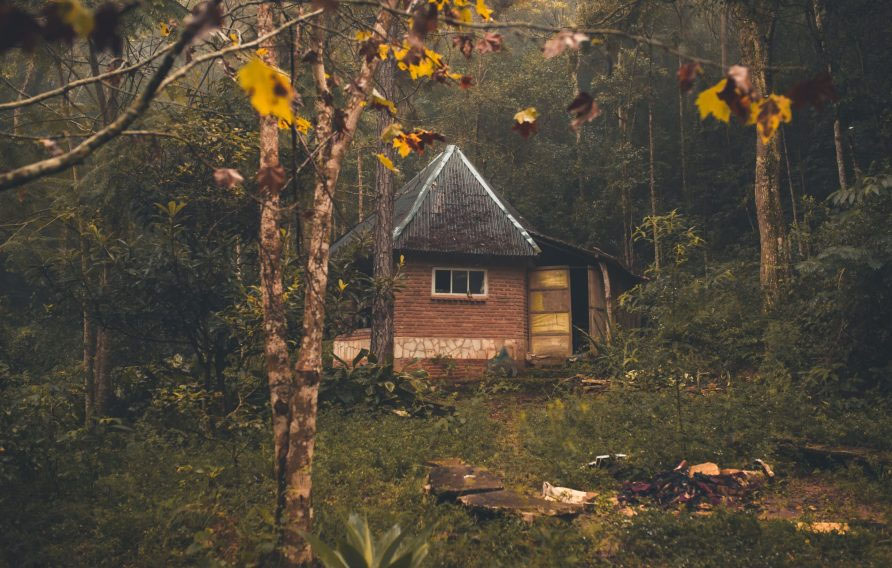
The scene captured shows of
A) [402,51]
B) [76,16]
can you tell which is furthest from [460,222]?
[76,16]

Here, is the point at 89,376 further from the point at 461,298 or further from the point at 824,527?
the point at 824,527

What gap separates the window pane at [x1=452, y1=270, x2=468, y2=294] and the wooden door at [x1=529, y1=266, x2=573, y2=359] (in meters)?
1.91

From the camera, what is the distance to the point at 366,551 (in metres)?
4.71

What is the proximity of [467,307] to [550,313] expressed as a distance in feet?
7.53

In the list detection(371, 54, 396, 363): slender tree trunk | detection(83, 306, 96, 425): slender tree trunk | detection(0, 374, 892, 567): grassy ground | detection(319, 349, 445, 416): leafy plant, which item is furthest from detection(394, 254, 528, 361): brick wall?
detection(83, 306, 96, 425): slender tree trunk

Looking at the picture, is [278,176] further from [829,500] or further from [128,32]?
[128,32]

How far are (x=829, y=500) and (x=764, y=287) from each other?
26.4 ft

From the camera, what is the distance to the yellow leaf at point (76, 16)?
1.92 meters

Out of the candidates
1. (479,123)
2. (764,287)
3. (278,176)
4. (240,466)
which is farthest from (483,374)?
(479,123)

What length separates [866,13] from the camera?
1956 centimetres

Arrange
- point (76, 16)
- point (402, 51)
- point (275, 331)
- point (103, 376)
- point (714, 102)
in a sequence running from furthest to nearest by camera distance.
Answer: point (103, 376)
point (275, 331)
point (402, 51)
point (714, 102)
point (76, 16)

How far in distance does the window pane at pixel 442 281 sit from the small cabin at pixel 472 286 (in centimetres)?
3

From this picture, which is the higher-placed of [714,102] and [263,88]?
[714,102]

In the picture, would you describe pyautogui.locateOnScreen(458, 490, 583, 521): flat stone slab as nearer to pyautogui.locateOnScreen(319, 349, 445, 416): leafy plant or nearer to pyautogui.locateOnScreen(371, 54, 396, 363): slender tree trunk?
pyautogui.locateOnScreen(319, 349, 445, 416): leafy plant
